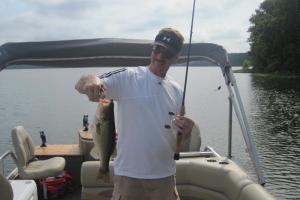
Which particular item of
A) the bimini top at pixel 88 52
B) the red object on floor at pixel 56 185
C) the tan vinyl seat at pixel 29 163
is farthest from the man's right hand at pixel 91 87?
the red object on floor at pixel 56 185

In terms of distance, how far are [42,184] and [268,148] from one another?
1134cm

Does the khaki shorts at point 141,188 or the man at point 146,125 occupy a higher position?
the man at point 146,125

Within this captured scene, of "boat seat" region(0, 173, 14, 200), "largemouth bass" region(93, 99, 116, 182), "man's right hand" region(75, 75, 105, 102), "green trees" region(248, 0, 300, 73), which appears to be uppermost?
"green trees" region(248, 0, 300, 73)

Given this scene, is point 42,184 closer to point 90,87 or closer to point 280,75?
point 90,87

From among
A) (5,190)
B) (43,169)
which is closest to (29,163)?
(43,169)

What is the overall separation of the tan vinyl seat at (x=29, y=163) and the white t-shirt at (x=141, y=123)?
331 centimetres

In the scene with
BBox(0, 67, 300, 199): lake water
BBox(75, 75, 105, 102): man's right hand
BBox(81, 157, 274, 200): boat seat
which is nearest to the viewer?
BBox(75, 75, 105, 102): man's right hand

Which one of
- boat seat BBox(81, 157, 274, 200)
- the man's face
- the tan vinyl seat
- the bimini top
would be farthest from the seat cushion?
the man's face

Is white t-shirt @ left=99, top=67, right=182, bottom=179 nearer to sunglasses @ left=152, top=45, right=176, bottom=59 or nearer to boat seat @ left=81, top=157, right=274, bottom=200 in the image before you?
sunglasses @ left=152, top=45, right=176, bottom=59

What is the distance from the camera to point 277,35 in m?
52.5

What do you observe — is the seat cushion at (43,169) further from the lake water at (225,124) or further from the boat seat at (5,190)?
the boat seat at (5,190)

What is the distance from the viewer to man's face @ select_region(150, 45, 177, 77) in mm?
2787

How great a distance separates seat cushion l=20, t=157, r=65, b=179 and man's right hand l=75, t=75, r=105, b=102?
355 centimetres

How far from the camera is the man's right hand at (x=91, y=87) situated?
2338mm
